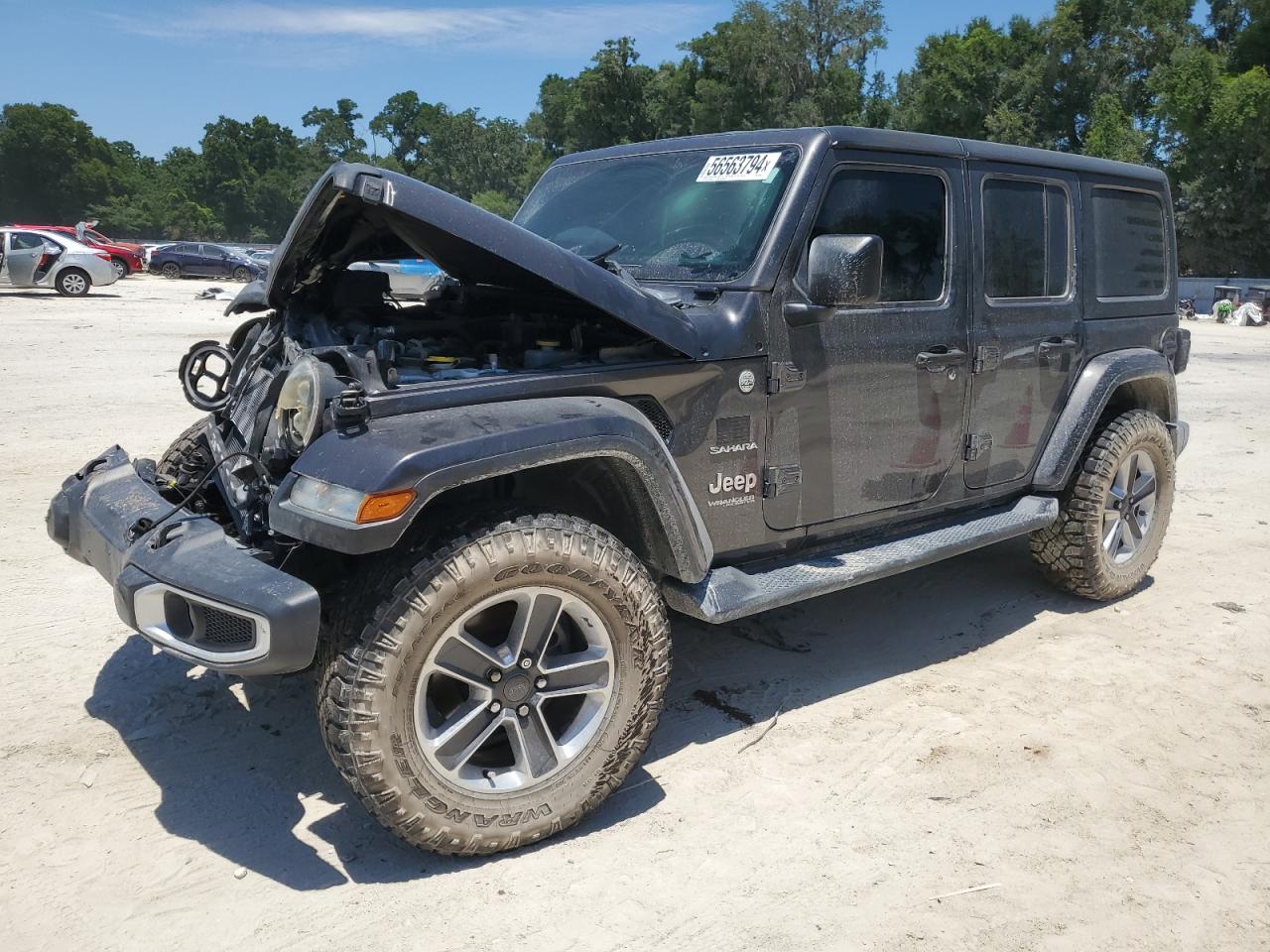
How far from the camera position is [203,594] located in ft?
8.62

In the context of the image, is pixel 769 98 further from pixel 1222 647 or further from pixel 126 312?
pixel 1222 647

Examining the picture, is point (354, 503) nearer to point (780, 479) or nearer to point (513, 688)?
point (513, 688)

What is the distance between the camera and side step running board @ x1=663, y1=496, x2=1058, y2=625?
338 centimetres

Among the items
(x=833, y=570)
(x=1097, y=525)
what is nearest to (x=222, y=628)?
(x=833, y=570)

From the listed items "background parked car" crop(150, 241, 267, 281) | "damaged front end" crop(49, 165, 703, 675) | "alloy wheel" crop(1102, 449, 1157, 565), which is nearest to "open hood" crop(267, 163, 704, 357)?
"damaged front end" crop(49, 165, 703, 675)

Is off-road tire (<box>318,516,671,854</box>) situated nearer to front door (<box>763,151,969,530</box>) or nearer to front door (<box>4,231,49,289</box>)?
front door (<box>763,151,969,530</box>)

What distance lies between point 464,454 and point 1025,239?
2980mm

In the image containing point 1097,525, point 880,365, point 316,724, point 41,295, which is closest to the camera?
point 316,724

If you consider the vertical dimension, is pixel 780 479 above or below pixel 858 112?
below

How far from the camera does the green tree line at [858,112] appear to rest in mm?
37500

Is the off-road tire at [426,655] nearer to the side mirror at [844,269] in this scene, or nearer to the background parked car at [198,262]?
the side mirror at [844,269]

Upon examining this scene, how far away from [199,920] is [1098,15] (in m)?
51.5

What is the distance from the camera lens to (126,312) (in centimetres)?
1948

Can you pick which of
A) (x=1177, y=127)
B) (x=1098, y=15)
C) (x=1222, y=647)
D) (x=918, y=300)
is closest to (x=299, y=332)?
(x=918, y=300)
